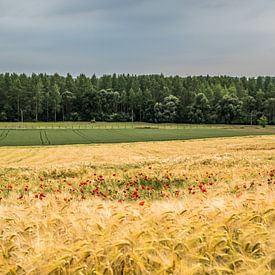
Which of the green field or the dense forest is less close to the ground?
the dense forest

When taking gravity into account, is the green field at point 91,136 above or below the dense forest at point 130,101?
below

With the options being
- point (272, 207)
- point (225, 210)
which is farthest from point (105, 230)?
point (272, 207)

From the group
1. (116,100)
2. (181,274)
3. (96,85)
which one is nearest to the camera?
(181,274)

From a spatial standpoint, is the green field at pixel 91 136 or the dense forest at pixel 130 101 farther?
the dense forest at pixel 130 101

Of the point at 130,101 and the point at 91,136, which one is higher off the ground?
the point at 130,101

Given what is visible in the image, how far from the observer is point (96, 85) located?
158 meters

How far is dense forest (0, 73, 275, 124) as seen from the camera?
12862cm

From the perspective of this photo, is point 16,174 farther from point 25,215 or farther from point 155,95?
point 155,95

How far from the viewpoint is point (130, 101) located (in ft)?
481

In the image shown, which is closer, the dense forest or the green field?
the green field

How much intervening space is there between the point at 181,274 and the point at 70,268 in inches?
36.5

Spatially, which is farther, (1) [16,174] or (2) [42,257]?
(1) [16,174]

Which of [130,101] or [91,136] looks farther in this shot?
[130,101]

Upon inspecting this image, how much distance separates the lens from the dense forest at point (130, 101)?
422 feet
